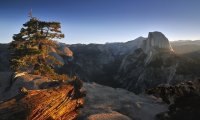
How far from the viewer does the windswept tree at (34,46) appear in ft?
128

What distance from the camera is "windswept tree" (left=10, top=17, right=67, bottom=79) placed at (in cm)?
3894

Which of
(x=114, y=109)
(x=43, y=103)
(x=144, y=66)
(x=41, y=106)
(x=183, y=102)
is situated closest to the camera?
(x=41, y=106)

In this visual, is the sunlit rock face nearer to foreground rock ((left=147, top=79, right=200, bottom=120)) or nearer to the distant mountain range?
the distant mountain range

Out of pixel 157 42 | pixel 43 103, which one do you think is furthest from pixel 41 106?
pixel 157 42

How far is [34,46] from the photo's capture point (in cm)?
4138

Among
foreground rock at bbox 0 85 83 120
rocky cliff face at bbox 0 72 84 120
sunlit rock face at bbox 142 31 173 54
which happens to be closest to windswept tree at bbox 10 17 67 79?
rocky cliff face at bbox 0 72 84 120

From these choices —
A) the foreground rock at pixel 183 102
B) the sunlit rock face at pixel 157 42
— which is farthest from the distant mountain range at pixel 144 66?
the foreground rock at pixel 183 102

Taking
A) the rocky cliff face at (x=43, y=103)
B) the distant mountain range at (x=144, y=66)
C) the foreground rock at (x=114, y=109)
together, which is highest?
the rocky cliff face at (x=43, y=103)

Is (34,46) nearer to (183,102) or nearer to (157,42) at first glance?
(183,102)

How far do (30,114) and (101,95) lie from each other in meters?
20.5

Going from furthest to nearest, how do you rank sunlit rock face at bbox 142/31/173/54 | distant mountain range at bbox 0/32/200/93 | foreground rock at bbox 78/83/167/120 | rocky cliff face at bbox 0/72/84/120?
1. sunlit rock face at bbox 142/31/173/54
2. distant mountain range at bbox 0/32/200/93
3. foreground rock at bbox 78/83/167/120
4. rocky cliff face at bbox 0/72/84/120

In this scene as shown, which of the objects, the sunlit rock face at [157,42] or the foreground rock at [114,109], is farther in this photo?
the sunlit rock face at [157,42]

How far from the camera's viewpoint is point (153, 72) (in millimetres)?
109812

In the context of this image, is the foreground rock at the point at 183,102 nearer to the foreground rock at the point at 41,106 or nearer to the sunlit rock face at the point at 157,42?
the foreground rock at the point at 41,106
